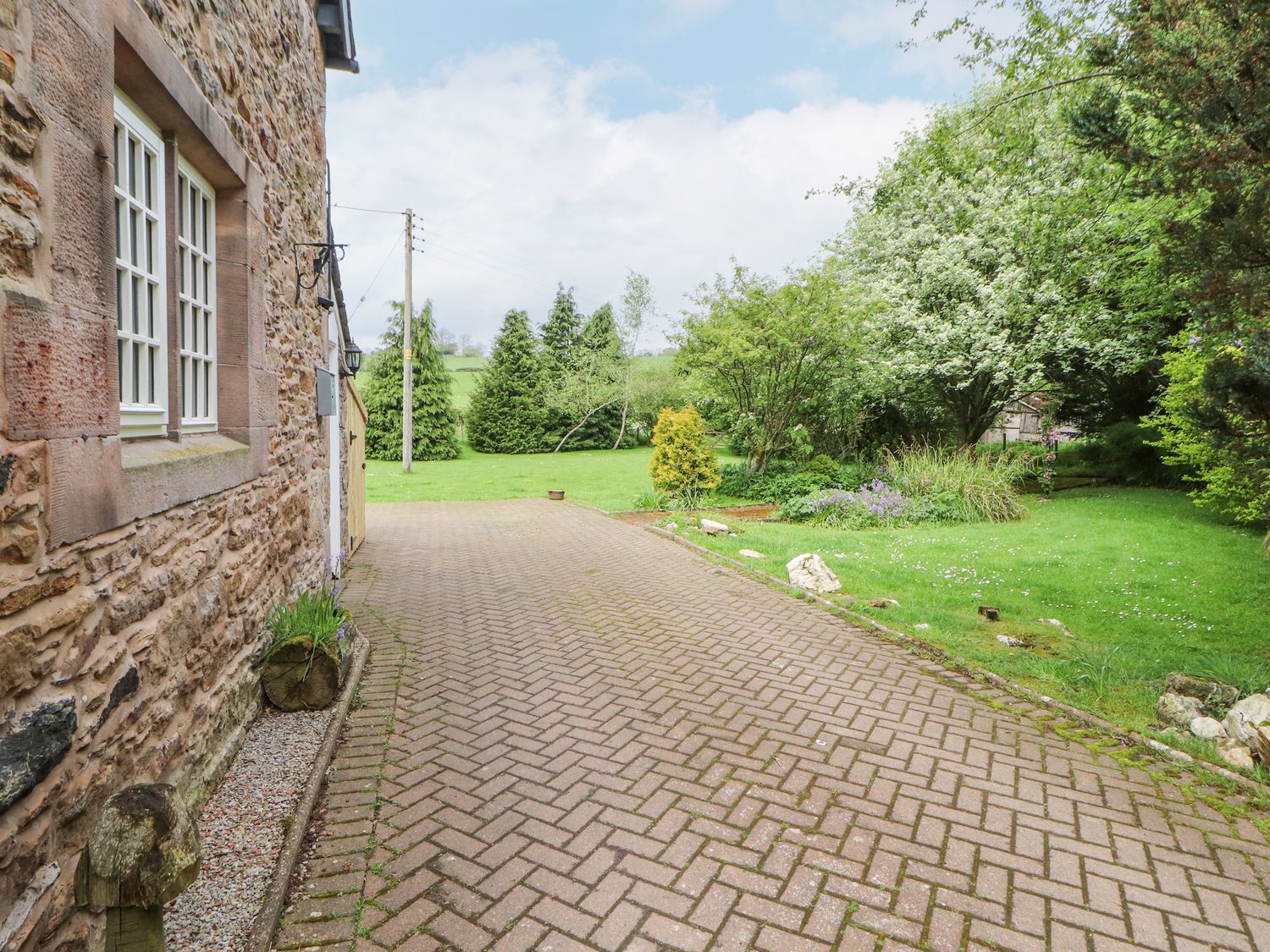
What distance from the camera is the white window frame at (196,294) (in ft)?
11.9

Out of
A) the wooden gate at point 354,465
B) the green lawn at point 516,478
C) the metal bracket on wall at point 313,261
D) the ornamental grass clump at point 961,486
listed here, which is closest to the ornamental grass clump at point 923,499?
the ornamental grass clump at point 961,486

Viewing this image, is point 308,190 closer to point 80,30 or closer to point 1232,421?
point 80,30

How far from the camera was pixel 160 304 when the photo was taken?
3.19 m

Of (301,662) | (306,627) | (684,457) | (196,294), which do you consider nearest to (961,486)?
(684,457)

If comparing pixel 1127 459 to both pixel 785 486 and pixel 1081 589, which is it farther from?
pixel 1081 589

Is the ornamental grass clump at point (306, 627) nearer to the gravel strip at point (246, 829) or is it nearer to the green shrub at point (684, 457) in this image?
the gravel strip at point (246, 829)

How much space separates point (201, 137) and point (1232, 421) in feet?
20.3

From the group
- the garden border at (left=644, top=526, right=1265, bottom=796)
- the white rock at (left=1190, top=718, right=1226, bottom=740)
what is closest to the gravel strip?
the garden border at (left=644, top=526, right=1265, bottom=796)

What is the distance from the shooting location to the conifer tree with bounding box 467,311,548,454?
33.2m

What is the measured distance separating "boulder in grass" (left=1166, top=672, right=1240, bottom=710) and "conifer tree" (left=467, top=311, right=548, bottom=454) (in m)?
30.3

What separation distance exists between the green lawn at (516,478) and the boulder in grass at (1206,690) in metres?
10.8

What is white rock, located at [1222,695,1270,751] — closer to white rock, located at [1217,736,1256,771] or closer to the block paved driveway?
white rock, located at [1217,736,1256,771]

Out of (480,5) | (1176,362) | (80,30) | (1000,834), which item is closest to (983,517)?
(1176,362)

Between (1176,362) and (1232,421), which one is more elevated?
(1176,362)
